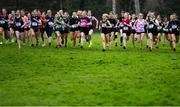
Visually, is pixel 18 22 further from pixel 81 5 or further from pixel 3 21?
pixel 81 5

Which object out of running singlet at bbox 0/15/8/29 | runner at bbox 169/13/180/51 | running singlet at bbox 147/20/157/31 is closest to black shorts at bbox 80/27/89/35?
running singlet at bbox 147/20/157/31

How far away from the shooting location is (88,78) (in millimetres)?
17000

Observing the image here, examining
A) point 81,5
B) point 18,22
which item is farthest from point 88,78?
point 81,5

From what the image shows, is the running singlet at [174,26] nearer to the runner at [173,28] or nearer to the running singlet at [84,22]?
the runner at [173,28]

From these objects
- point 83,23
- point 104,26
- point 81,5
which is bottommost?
point 104,26

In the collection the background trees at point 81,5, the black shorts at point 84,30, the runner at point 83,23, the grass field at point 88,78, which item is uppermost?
the background trees at point 81,5

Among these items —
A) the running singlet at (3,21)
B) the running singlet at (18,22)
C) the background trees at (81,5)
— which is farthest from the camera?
the background trees at (81,5)

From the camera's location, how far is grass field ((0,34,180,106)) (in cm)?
1341

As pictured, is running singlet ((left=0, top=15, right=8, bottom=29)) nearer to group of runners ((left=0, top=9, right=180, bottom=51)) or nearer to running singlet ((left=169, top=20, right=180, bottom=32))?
group of runners ((left=0, top=9, right=180, bottom=51))

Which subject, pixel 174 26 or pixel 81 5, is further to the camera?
pixel 81 5

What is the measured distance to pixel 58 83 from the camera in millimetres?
16094

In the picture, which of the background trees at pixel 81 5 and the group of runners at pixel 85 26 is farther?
the background trees at pixel 81 5

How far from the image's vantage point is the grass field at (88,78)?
13414mm

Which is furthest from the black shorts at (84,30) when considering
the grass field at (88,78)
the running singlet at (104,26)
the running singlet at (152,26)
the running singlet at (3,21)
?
the running singlet at (3,21)
